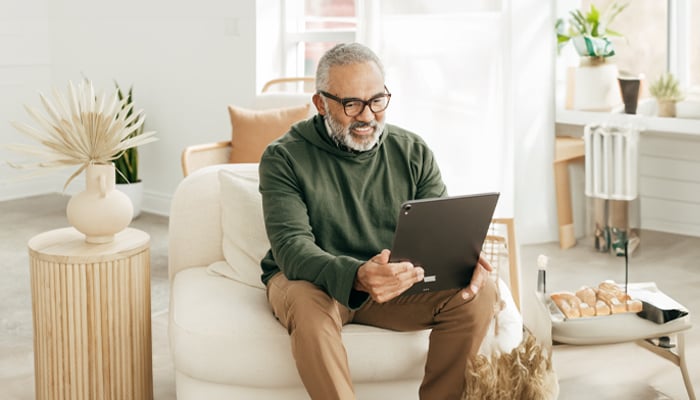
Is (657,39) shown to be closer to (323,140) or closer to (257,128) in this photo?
(257,128)

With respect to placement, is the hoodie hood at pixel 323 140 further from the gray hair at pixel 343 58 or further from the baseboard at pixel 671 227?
the baseboard at pixel 671 227

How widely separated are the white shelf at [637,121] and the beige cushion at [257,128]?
1.59 m

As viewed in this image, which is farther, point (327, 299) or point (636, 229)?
point (636, 229)

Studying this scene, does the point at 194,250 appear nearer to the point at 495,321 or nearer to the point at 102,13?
the point at 495,321

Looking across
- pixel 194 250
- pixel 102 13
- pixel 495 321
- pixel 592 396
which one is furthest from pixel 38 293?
pixel 102 13

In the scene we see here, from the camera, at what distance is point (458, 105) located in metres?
4.73

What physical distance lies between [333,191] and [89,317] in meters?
0.74

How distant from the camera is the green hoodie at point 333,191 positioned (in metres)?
2.38

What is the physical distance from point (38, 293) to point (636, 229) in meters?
3.22

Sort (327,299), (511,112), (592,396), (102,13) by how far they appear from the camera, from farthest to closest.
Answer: (102,13)
(511,112)
(592,396)
(327,299)

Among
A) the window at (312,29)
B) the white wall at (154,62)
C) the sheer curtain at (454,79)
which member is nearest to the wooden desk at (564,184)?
the sheer curtain at (454,79)

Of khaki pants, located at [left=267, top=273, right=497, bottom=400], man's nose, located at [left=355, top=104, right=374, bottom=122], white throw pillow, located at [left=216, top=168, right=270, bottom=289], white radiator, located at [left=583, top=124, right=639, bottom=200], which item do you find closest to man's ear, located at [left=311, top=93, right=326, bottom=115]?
man's nose, located at [left=355, top=104, right=374, bottom=122]

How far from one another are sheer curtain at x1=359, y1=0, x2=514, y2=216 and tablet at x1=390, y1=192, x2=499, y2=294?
251 centimetres

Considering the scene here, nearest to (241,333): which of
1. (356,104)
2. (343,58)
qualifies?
(356,104)
